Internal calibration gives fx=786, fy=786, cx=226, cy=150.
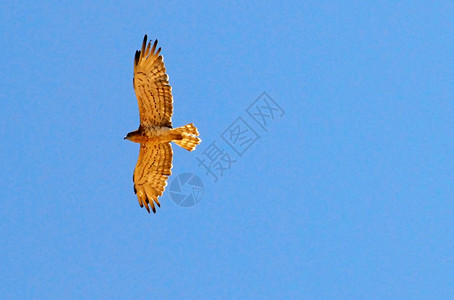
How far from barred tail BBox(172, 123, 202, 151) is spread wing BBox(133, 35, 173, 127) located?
34cm

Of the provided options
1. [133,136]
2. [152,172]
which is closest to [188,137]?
[133,136]

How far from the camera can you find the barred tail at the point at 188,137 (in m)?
17.0

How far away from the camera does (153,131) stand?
16984 millimetres

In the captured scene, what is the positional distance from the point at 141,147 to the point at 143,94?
1294 millimetres

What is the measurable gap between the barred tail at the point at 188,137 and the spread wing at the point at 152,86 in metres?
0.34

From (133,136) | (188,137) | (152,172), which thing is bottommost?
(152,172)

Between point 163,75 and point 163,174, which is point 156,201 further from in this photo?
point 163,75

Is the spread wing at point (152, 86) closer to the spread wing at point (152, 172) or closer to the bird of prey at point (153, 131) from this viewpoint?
the bird of prey at point (153, 131)

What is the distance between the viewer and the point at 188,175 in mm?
18406

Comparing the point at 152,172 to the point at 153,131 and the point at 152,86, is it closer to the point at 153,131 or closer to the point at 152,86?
the point at 153,131

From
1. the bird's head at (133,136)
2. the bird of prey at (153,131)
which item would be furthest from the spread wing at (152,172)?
the bird's head at (133,136)

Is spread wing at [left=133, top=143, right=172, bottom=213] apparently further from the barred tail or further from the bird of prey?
the barred tail

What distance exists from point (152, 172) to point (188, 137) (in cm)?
135

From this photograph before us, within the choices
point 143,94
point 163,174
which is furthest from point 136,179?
point 143,94
